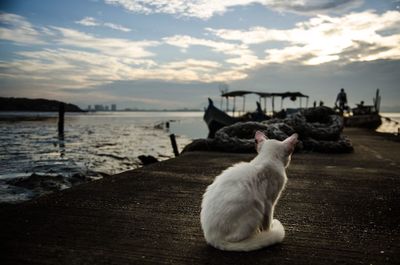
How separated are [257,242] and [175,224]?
3.50 feet

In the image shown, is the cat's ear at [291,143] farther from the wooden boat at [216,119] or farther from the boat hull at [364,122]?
the boat hull at [364,122]

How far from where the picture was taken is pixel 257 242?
271 cm

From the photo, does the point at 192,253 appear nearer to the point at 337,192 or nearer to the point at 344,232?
the point at 344,232

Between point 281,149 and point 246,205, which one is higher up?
point 281,149

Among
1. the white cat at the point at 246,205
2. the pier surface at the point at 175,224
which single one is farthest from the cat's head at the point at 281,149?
the pier surface at the point at 175,224

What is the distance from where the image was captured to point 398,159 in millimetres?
8594

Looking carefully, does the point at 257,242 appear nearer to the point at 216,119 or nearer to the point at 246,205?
the point at 246,205

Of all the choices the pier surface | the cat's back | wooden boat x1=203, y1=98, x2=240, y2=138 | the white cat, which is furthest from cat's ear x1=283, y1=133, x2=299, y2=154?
wooden boat x1=203, y1=98, x2=240, y2=138

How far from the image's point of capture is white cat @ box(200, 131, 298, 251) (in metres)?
2.62

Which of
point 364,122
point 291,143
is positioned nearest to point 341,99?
→ point 364,122

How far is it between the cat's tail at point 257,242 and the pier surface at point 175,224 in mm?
55

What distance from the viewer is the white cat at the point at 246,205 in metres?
2.62

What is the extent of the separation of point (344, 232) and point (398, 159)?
680 cm

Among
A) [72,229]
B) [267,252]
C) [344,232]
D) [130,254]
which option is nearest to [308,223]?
[344,232]
